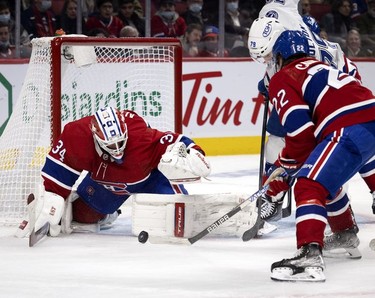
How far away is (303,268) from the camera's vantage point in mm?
4188

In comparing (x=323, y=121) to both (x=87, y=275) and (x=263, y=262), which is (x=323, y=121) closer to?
(x=263, y=262)

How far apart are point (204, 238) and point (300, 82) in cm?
116

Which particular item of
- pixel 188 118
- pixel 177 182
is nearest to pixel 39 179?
pixel 177 182

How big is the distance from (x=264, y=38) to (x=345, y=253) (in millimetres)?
971

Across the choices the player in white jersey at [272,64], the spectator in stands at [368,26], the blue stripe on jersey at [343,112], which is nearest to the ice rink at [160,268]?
the player in white jersey at [272,64]

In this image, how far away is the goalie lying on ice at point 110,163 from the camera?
16.4 ft

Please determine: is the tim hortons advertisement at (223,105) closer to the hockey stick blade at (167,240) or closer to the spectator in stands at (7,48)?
the spectator in stands at (7,48)

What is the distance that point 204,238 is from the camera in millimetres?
5242

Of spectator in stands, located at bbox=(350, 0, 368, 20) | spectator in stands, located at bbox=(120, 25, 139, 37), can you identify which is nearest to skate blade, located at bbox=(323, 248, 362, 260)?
spectator in stands, located at bbox=(120, 25, 139, 37)

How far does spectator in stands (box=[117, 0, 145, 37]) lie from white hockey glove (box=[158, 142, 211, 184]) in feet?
11.2

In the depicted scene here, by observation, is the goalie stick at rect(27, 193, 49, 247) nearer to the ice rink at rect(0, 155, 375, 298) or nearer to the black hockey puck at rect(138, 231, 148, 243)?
the ice rink at rect(0, 155, 375, 298)

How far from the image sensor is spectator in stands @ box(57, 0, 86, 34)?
8.12 metres

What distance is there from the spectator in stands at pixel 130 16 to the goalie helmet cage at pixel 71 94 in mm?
1875

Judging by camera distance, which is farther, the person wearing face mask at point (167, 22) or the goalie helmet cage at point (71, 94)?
the person wearing face mask at point (167, 22)
